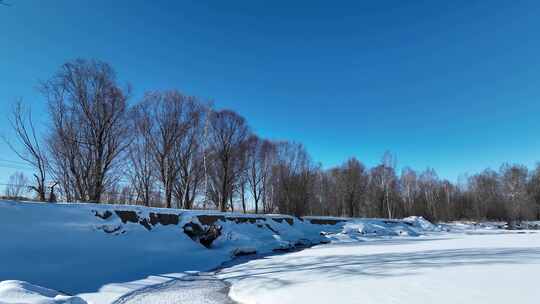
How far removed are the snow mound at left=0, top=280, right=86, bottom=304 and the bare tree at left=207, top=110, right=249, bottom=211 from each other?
2614 cm

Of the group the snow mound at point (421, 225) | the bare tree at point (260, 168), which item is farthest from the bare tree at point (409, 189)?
the bare tree at point (260, 168)

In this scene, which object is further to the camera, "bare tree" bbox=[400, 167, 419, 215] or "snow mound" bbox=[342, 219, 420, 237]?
"bare tree" bbox=[400, 167, 419, 215]

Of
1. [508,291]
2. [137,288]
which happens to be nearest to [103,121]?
[137,288]

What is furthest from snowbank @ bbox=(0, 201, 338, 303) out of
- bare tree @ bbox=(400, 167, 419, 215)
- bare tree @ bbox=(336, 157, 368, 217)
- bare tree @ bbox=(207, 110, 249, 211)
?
bare tree @ bbox=(400, 167, 419, 215)

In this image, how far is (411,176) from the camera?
201 ft

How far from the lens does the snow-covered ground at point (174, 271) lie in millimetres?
5535

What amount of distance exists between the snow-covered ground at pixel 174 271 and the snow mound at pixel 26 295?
0.01 m

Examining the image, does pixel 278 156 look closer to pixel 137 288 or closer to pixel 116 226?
pixel 116 226

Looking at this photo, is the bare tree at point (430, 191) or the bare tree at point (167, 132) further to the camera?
the bare tree at point (430, 191)

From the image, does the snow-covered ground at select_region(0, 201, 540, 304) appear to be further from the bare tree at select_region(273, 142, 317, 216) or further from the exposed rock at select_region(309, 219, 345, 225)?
the bare tree at select_region(273, 142, 317, 216)

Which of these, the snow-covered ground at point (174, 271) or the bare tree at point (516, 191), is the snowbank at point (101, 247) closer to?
the snow-covered ground at point (174, 271)

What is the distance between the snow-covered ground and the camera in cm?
554

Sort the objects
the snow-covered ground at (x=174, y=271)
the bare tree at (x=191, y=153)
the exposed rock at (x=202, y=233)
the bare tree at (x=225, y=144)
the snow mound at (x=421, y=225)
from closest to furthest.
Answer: the snow-covered ground at (x=174, y=271) → the exposed rock at (x=202, y=233) → the bare tree at (x=191, y=153) → the bare tree at (x=225, y=144) → the snow mound at (x=421, y=225)

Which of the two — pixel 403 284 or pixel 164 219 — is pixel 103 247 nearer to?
pixel 164 219
